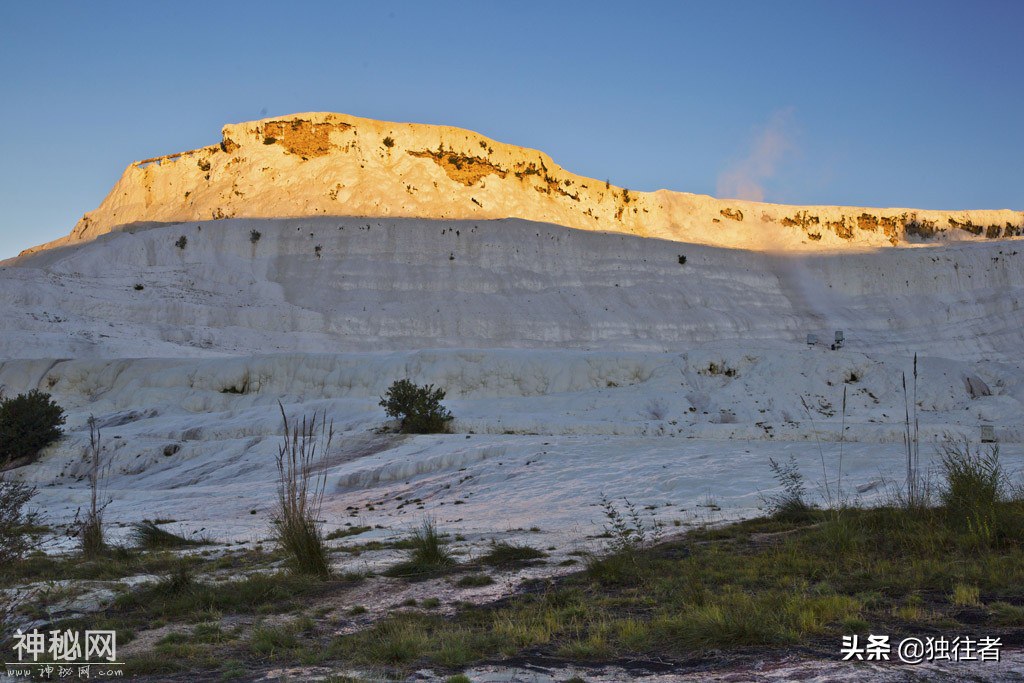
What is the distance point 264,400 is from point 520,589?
28.5m

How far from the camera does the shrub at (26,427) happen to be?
2480 centimetres

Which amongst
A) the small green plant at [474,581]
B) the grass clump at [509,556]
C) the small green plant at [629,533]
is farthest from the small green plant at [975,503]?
the small green plant at [474,581]

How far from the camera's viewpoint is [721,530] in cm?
1018

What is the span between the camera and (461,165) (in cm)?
7669

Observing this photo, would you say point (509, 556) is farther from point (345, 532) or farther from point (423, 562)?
point (345, 532)

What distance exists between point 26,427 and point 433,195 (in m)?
50.6

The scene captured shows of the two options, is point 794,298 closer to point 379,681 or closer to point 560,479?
point 560,479

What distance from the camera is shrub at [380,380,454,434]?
83.7ft

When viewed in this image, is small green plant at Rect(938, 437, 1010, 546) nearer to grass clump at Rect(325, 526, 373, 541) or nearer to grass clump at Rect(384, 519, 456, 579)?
grass clump at Rect(384, 519, 456, 579)

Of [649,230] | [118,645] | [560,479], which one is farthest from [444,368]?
[649,230]

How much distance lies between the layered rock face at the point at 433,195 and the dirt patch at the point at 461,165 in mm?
119
